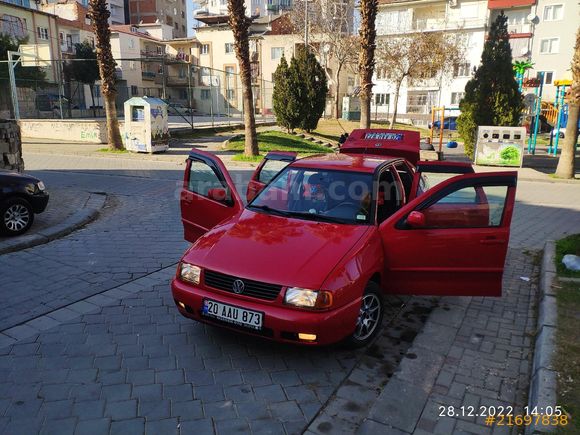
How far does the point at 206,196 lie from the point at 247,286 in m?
1.96

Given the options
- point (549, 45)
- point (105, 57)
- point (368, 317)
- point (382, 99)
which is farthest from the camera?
point (382, 99)

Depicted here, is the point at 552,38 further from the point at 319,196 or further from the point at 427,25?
the point at 319,196

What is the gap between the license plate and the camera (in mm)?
3680

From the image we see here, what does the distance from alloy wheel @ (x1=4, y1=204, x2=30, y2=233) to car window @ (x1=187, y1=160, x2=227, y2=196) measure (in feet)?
11.0

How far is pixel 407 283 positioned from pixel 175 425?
250cm

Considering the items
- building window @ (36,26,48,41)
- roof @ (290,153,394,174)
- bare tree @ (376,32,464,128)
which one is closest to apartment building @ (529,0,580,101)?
bare tree @ (376,32,464,128)

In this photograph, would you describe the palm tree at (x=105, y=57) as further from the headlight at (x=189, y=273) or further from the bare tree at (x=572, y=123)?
the bare tree at (x=572, y=123)

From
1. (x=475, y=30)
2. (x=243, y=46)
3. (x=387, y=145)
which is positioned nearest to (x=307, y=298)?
(x=387, y=145)

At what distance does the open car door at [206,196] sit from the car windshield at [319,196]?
0.33 metres

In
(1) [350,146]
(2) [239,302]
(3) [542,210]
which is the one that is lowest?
(3) [542,210]

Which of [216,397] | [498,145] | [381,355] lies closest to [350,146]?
[381,355]

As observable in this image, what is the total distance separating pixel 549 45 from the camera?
151ft

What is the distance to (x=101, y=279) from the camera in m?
5.79

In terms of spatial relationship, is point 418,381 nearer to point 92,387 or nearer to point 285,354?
point 285,354
